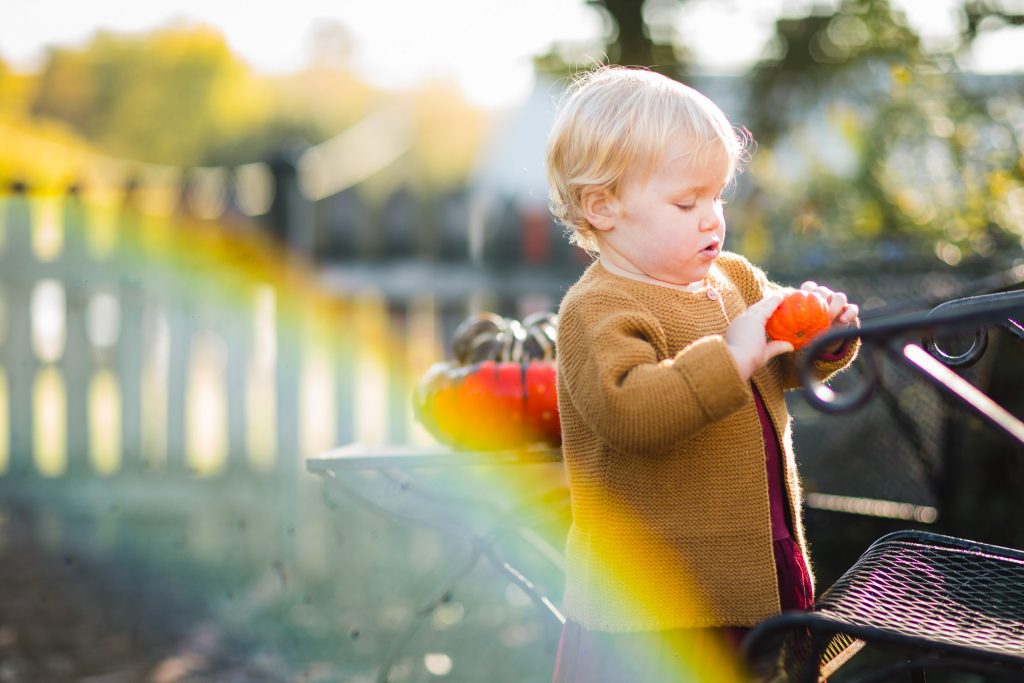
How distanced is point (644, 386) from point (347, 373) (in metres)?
3.81

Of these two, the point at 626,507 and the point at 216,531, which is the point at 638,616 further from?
the point at 216,531

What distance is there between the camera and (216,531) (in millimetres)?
5254

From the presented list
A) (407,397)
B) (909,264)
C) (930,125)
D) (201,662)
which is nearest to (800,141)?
(930,125)

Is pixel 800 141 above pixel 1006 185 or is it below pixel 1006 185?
above

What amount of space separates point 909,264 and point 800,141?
4219 millimetres

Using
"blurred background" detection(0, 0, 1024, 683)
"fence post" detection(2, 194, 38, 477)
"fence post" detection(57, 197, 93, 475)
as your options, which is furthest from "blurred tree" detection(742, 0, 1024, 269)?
"fence post" detection(2, 194, 38, 477)

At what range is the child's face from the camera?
1.67 m

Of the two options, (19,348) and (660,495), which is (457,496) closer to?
(660,495)

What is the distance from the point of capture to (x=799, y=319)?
1570mm

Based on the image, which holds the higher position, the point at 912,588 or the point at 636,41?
the point at 636,41

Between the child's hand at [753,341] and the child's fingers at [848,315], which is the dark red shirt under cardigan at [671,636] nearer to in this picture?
the child's fingers at [848,315]

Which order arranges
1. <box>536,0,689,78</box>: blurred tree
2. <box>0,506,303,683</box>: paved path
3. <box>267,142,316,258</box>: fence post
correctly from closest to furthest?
<box>0,506,303,683</box>: paved path < <box>267,142,316,258</box>: fence post < <box>536,0,689,78</box>: blurred tree

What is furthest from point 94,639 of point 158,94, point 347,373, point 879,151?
point 158,94

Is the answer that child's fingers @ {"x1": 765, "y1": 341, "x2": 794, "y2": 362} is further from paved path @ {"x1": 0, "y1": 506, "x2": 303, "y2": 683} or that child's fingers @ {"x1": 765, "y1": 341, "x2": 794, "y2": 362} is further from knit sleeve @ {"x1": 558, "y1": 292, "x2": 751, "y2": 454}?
paved path @ {"x1": 0, "y1": 506, "x2": 303, "y2": 683}
